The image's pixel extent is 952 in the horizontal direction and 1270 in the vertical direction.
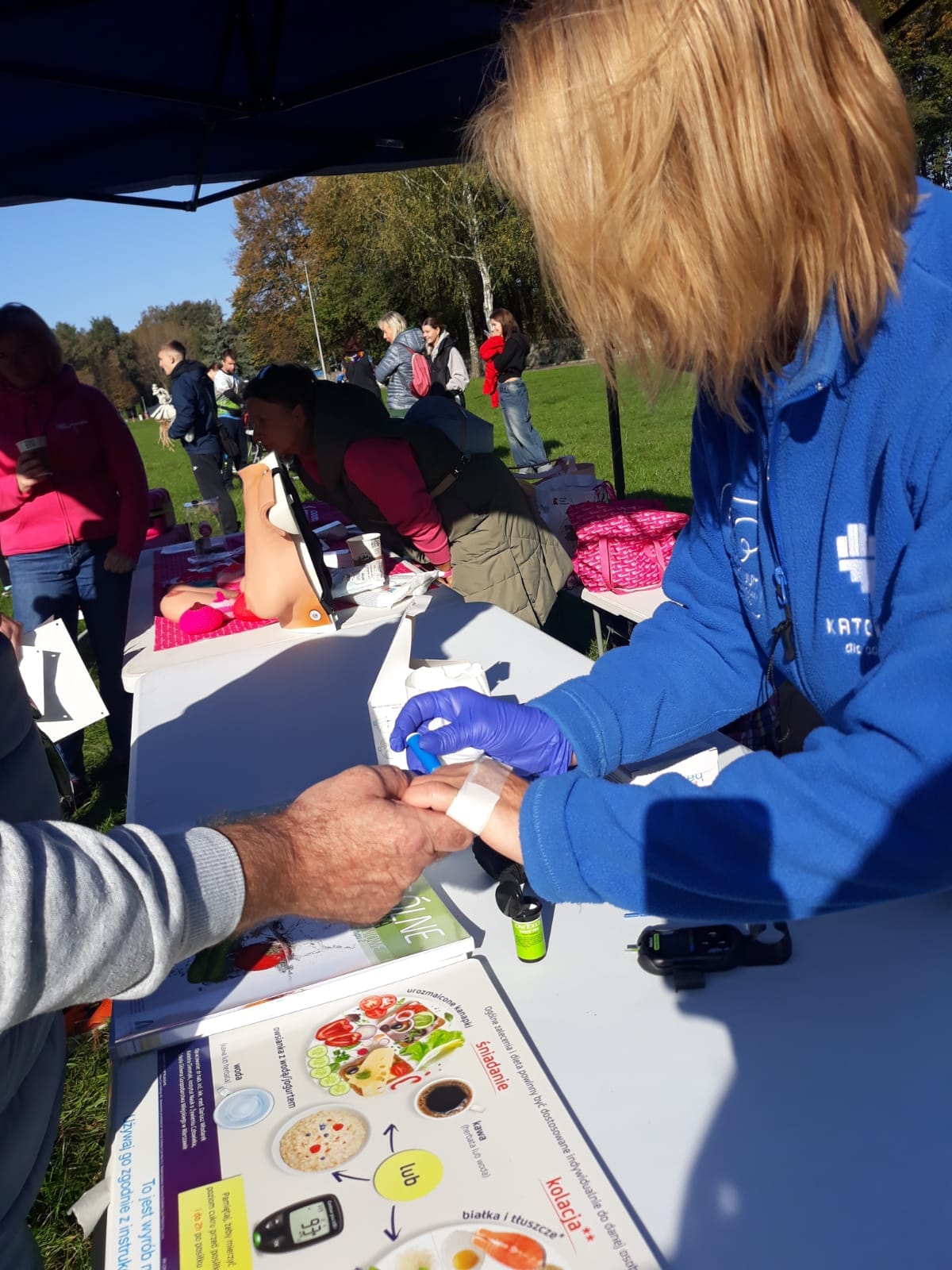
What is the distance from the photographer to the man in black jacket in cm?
934

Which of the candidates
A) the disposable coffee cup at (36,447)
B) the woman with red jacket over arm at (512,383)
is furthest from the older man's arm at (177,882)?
the woman with red jacket over arm at (512,383)

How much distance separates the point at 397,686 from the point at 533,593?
2085 mm

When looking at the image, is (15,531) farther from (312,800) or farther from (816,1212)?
(816,1212)

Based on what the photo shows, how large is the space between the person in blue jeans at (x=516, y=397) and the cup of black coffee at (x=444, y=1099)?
30.7 ft

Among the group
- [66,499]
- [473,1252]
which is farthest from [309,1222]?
[66,499]

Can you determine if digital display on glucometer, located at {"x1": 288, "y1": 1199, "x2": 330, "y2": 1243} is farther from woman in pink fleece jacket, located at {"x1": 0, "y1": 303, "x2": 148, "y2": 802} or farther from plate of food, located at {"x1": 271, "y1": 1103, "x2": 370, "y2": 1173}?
woman in pink fleece jacket, located at {"x1": 0, "y1": 303, "x2": 148, "y2": 802}

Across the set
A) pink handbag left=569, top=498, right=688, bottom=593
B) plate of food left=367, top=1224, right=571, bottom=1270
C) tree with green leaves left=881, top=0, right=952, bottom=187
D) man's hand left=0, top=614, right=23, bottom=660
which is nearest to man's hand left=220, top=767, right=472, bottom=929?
plate of food left=367, top=1224, right=571, bottom=1270

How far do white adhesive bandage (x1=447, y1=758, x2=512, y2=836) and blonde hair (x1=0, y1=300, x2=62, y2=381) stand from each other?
3.41 m

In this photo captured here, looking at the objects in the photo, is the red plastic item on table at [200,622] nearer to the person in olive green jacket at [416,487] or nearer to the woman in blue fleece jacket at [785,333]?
the person in olive green jacket at [416,487]

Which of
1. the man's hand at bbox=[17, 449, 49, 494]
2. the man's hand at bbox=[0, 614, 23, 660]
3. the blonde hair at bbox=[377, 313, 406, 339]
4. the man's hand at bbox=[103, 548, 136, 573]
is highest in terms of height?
the blonde hair at bbox=[377, 313, 406, 339]

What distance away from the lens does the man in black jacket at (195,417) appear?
30.6ft

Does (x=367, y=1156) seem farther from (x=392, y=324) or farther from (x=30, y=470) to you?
(x=392, y=324)

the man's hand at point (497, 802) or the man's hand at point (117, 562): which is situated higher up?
the man's hand at point (117, 562)

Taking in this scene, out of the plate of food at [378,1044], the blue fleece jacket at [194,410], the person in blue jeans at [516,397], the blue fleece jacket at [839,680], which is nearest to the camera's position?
the blue fleece jacket at [839,680]
